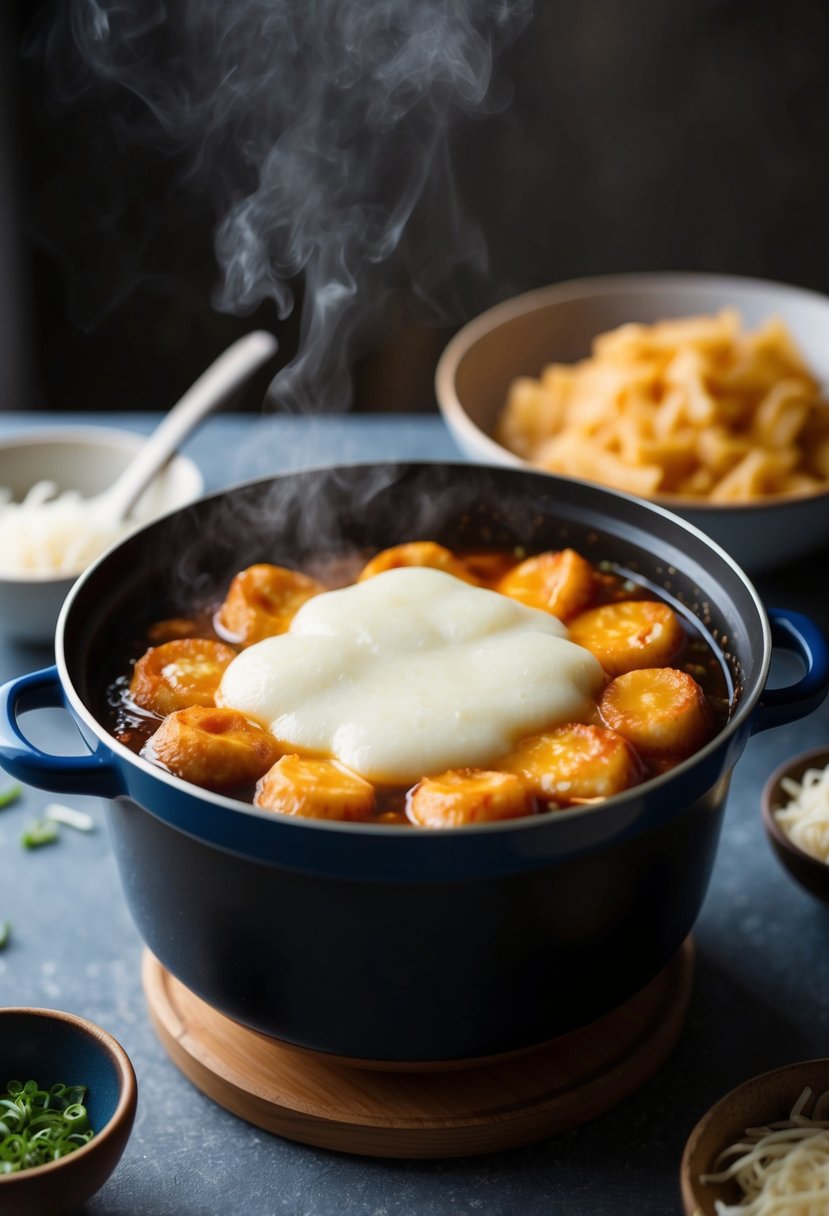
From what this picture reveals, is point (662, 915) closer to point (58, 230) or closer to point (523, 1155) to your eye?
point (523, 1155)

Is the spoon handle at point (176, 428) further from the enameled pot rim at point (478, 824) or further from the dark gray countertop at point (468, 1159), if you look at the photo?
the enameled pot rim at point (478, 824)

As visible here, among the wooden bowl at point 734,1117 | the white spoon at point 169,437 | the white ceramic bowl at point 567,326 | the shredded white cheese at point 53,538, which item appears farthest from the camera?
the white ceramic bowl at point 567,326

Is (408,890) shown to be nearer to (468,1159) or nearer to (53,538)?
(468,1159)

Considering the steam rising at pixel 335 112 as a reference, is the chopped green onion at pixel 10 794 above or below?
below

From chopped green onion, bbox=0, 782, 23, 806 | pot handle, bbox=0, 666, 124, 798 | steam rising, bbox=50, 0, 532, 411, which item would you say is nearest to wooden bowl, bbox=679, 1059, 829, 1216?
pot handle, bbox=0, 666, 124, 798

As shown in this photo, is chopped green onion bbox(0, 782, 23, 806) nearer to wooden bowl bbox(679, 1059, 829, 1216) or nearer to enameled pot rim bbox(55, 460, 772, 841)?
enameled pot rim bbox(55, 460, 772, 841)

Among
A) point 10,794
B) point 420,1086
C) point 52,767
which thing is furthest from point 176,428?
point 420,1086

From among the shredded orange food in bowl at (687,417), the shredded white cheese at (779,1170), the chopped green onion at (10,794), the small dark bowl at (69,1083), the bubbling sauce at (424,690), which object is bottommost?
the chopped green onion at (10,794)

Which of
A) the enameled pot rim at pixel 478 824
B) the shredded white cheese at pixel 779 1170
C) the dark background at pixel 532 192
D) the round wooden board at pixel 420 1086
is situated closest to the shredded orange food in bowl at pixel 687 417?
the enameled pot rim at pixel 478 824
